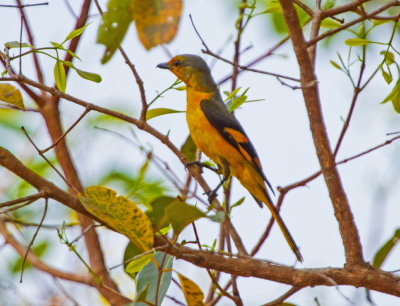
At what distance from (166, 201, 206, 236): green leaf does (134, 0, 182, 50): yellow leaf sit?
641mm

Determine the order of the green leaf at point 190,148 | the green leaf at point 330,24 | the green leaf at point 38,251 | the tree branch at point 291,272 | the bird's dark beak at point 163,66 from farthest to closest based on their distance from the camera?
1. the bird's dark beak at point 163,66
2. the green leaf at point 190,148
3. the green leaf at point 38,251
4. the green leaf at point 330,24
5. the tree branch at point 291,272

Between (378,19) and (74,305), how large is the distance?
69.0 inches

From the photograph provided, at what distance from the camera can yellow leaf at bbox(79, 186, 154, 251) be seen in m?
1.70

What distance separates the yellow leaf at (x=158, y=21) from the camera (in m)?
1.07

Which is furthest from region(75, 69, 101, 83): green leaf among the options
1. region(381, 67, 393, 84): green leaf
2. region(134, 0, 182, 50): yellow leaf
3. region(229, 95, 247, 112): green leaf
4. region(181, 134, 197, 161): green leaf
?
region(181, 134, 197, 161): green leaf

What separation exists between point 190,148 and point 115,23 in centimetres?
243

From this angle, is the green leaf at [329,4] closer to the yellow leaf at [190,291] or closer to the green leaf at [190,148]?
the green leaf at [190,148]

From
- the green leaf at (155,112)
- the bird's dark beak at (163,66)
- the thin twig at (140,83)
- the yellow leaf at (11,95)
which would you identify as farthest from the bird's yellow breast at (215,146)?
the yellow leaf at (11,95)

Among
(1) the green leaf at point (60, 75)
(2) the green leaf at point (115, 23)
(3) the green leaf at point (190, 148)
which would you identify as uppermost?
(3) the green leaf at point (190, 148)

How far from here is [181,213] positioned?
5.48 feet

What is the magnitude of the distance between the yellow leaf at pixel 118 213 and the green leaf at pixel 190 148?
1739 mm

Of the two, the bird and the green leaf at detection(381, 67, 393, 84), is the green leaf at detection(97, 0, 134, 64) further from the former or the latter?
the bird

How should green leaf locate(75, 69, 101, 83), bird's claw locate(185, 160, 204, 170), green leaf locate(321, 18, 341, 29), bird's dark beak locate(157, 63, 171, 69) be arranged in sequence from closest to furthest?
1. green leaf locate(75, 69, 101, 83)
2. green leaf locate(321, 18, 341, 29)
3. bird's claw locate(185, 160, 204, 170)
4. bird's dark beak locate(157, 63, 171, 69)

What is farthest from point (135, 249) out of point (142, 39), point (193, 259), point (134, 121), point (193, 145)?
point (142, 39)
